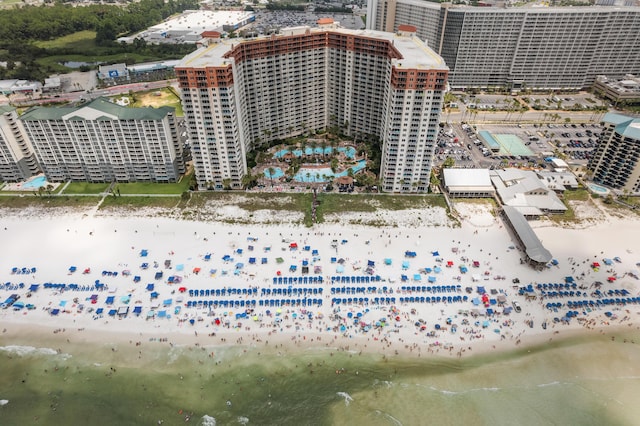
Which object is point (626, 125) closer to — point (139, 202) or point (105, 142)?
point (139, 202)

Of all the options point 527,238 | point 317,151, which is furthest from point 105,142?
point 527,238

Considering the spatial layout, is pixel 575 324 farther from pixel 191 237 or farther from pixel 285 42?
pixel 285 42

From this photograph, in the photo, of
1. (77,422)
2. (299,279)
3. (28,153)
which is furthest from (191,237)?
(28,153)

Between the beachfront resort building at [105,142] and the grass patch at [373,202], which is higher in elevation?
the beachfront resort building at [105,142]

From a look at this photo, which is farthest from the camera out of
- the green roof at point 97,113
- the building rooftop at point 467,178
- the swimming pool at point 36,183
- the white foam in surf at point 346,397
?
the swimming pool at point 36,183

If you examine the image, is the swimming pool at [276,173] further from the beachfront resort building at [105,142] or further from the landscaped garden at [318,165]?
the beachfront resort building at [105,142]

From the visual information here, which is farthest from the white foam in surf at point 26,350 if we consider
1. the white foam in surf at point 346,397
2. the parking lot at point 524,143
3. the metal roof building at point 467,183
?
the parking lot at point 524,143

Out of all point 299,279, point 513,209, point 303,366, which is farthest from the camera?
point 513,209
